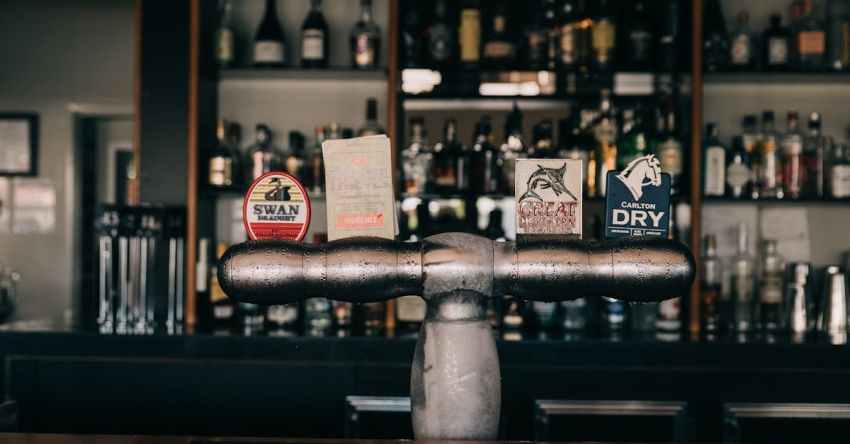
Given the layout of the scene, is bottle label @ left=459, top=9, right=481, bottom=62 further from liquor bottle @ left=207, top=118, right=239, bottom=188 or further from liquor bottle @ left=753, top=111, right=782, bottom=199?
liquor bottle @ left=753, top=111, right=782, bottom=199

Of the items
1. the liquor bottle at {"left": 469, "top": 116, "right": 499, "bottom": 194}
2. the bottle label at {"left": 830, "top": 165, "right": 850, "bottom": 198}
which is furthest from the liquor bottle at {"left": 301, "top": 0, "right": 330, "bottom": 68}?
the bottle label at {"left": 830, "top": 165, "right": 850, "bottom": 198}

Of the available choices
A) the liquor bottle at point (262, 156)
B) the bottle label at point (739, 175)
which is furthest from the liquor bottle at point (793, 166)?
the liquor bottle at point (262, 156)

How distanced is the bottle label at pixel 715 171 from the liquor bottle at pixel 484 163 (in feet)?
2.11

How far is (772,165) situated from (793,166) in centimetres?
7

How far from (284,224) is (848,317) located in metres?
2.08

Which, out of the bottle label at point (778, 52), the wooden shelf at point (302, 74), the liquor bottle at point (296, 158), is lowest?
the liquor bottle at point (296, 158)

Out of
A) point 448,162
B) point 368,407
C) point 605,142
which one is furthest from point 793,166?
point 368,407

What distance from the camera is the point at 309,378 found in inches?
79.0

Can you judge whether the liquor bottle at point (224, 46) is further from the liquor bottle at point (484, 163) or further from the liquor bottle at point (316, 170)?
the liquor bottle at point (484, 163)

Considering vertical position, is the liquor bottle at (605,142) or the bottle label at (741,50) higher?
the bottle label at (741,50)

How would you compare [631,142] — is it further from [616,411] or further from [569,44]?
[616,411]

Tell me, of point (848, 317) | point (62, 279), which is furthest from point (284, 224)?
A: point (62, 279)

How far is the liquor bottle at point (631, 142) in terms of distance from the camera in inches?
91.4

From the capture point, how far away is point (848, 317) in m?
2.26
